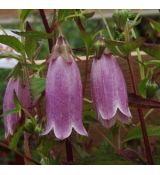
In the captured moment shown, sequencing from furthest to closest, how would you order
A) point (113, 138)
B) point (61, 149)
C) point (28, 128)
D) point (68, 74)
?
point (61, 149) → point (113, 138) → point (28, 128) → point (68, 74)

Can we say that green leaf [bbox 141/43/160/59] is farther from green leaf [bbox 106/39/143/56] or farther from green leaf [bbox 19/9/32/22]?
green leaf [bbox 19/9/32/22]

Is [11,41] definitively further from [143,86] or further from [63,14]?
[143,86]

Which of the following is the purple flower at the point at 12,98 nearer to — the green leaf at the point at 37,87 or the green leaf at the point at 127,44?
→ the green leaf at the point at 37,87

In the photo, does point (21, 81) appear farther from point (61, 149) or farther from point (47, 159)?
Answer: point (61, 149)

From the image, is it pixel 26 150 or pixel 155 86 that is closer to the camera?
pixel 155 86

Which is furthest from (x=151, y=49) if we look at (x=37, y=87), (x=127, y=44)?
(x=37, y=87)

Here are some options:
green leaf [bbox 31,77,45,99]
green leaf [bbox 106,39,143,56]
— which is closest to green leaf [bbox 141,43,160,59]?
green leaf [bbox 106,39,143,56]
